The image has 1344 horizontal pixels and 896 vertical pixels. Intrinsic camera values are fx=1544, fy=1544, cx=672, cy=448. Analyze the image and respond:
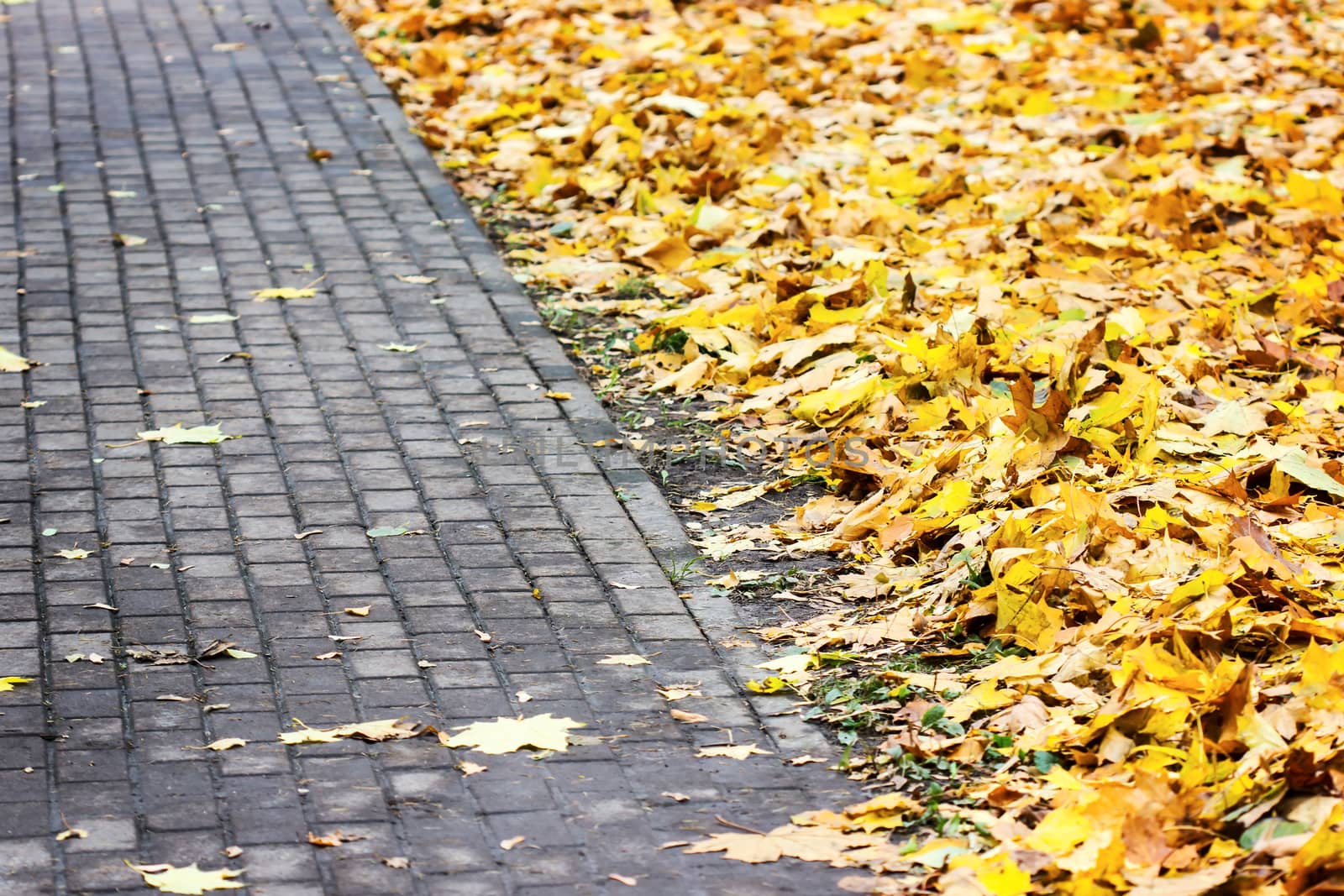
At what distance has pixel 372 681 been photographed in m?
3.53

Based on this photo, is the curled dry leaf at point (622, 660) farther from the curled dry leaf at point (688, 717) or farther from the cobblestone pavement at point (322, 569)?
the curled dry leaf at point (688, 717)

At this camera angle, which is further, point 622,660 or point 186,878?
point 622,660

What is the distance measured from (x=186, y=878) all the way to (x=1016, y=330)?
3328 millimetres

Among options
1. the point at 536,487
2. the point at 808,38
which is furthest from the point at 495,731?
the point at 808,38

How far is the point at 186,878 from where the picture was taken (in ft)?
9.29

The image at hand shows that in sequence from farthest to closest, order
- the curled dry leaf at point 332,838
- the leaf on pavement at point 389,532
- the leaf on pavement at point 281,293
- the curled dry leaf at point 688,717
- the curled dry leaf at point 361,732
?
the leaf on pavement at point 281,293 → the leaf on pavement at point 389,532 → the curled dry leaf at point 688,717 → the curled dry leaf at point 361,732 → the curled dry leaf at point 332,838

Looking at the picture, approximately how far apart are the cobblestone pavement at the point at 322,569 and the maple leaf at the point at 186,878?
0.03 meters

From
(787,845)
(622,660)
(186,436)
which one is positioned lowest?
(186,436)

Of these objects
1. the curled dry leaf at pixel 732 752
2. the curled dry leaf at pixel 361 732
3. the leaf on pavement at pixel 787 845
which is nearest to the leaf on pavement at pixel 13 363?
the curled dry leaf at pixel 361 732

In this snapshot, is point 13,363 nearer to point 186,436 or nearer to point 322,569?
point 186,436

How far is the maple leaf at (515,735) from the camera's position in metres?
3.30

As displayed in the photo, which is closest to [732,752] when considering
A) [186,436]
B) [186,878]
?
[186,878]

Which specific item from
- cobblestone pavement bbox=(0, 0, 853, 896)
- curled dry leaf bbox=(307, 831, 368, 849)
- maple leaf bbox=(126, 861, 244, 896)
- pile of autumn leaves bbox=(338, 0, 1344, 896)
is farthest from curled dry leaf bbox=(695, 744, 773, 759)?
maple leaf bbox=(126, 861, 244, 896)

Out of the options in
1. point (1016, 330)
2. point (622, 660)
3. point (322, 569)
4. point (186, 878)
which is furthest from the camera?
point (1016, 330)
